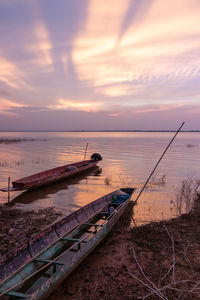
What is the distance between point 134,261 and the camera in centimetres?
543

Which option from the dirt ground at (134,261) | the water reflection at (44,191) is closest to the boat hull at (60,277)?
the dirt ground at (134,261)

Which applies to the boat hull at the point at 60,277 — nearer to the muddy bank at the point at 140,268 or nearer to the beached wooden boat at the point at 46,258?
the beached wooden boat at the point at 46,258

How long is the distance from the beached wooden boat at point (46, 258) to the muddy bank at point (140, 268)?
422 millimetres

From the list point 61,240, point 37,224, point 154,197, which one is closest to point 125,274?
point 61,240

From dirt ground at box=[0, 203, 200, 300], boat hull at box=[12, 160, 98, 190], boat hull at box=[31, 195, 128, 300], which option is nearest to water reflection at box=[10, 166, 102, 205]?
boat hull at box=[12, 160, 98, 190]

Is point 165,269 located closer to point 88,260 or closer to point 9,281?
point 88,260

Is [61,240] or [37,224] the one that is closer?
[61,240]

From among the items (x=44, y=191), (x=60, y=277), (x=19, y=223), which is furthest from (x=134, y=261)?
(x=44, y=191)

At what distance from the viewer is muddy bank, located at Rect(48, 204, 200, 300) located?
425 centimetres

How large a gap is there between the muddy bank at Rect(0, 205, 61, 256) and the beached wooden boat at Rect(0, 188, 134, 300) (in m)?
1.41

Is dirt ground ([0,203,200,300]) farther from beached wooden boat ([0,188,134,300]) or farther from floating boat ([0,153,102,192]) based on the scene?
floating boat ([0,153,102,192])

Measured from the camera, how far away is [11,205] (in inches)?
405

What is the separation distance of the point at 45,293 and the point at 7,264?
116 cm

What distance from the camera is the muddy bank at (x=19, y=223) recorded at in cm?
650
